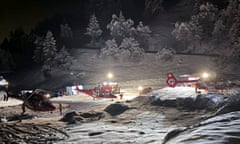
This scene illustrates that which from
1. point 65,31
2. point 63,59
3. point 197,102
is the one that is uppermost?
point 65,31

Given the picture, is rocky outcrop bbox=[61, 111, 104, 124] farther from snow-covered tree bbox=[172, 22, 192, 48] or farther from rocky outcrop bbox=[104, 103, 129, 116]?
snow-covered tree bbox=[172, 22, 192, 48]

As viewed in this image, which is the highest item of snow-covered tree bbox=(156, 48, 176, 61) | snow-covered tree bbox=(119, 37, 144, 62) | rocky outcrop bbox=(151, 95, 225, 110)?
snow-covered tree bbox=(119, 37, 144, 62)

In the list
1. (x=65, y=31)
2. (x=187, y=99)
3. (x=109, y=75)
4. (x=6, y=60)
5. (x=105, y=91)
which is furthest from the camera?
(x=6, y=60)

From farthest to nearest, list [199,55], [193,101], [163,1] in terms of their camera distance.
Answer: [163,1] < [199,55] < [193,101]

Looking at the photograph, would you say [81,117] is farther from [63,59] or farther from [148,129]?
[63,59]

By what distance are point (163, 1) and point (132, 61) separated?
14.2 metres

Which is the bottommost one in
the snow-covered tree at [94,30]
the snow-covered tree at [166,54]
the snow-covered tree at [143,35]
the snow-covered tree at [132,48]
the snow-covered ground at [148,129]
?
the snow-covered ground at [148,129]

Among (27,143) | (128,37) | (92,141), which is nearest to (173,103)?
(92,141)

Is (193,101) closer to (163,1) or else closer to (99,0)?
(163,1)

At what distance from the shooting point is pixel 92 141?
17641 mm

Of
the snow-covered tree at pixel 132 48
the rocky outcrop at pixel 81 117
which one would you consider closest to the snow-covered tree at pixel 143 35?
the snow-covered tree at pixel 132 48

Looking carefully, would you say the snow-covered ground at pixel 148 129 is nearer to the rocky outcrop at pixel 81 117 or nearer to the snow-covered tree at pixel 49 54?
the rocky outcrop at pixel 81 117

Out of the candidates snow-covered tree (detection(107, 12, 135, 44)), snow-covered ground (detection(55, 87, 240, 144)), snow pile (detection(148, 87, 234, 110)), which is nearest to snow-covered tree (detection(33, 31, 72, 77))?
snow-covered tree (detection(107, 12, 135, 44))

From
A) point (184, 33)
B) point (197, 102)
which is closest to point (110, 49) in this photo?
→ point (184, 33)
